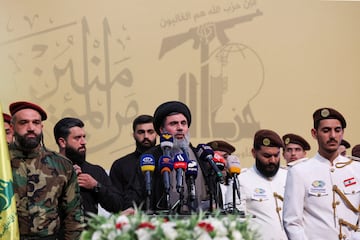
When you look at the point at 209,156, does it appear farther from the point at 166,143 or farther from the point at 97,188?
the point at 97,188

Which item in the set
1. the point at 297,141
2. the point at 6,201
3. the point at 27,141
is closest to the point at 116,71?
the point at 297,141

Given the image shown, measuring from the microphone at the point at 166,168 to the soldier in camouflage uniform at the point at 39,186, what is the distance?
0.78 metres

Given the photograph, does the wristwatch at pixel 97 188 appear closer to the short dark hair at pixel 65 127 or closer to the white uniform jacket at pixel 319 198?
the short dark hair at pixel 65 127

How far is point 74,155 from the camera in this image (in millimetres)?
6309

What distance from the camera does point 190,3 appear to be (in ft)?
32.4

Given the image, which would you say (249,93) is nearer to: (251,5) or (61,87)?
(251,5)

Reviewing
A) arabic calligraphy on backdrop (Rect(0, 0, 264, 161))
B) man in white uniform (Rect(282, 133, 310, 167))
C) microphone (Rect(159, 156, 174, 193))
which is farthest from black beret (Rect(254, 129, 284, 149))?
arabic calligraphy on backdrop (Rect(0, 0, 264, 161))

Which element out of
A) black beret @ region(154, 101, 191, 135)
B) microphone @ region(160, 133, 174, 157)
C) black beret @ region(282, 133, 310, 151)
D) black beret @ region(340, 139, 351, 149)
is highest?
black beret @ region(154, 101, 191, 135)

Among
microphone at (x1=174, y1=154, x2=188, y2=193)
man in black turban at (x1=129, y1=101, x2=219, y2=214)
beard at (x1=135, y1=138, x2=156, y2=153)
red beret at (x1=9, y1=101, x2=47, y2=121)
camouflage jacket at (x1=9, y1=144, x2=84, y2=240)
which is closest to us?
microphone at (x1=174, y1=154, x2=188, y2=193)

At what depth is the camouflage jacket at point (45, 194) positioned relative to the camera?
16.4 ft

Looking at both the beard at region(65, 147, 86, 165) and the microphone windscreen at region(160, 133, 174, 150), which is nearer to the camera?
the microphone windscreen at region(160, 133, 174, 150)

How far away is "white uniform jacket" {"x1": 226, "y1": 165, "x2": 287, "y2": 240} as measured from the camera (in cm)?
670

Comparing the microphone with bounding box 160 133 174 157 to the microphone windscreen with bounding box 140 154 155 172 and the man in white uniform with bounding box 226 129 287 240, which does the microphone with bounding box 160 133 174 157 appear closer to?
the microphone windscreen with bounding box 140 154 155 172

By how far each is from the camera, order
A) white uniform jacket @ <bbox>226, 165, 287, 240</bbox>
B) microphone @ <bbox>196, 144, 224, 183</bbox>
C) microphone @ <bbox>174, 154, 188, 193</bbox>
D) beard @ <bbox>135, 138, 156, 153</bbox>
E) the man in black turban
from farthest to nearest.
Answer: beard @ <bbox>135, 138, 156, 153</bbox> → white uniform jacket @ <bbox>226, 165, 287, 240</bbox> → the man in black turban → microphone @ <bbox>196, 144, 224, 183</bbox> → microphone @ <bbox>174, 154, 188, 193</bbox>
